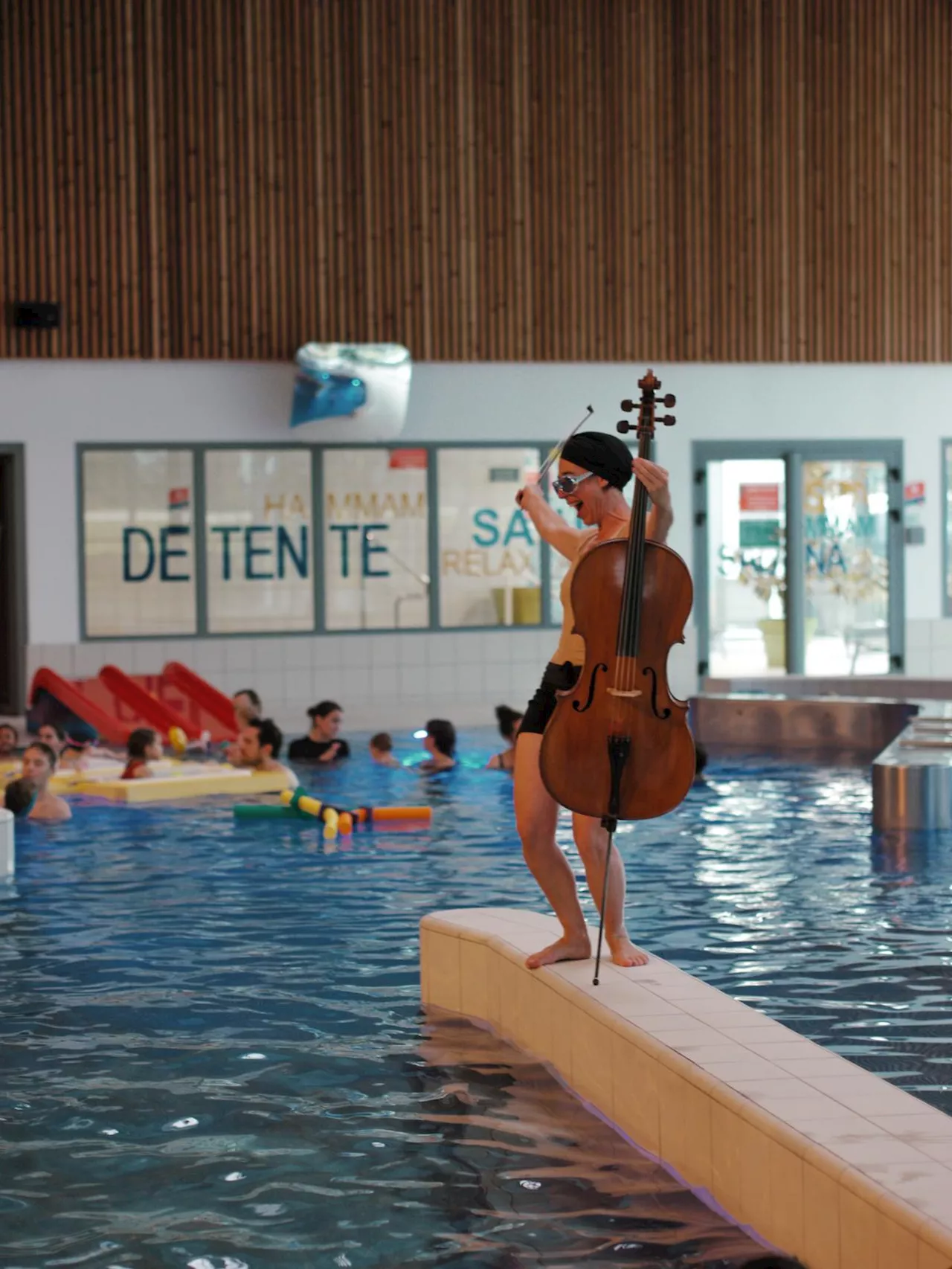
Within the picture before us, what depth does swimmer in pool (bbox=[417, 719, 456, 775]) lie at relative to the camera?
37.8 ft

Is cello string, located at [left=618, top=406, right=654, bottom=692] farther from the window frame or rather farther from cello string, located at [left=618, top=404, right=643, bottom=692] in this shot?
the window frame

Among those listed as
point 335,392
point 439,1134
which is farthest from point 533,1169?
point 335,392

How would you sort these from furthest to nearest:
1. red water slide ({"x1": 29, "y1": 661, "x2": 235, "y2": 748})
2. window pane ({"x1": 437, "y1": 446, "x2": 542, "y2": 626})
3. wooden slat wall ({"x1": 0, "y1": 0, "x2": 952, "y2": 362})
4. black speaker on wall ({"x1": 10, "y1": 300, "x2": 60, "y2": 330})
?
window pane ({"x1": 437, "y1": 446, "x2": 542, "y2": 626}) < wooden slat wall ({"x1": 0, "y1": 0, "x2": 952, "y2": 362}) < black speaker on wall ({"x1": 10, "y1": 300, "x2": 60, "y2": 330}) < red water slide ({"x1": 29, "y1": 661, "x2": 235, "y2": 748})

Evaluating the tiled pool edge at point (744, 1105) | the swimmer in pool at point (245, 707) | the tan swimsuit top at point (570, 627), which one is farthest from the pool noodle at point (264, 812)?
the tan swimsuit top at point (570, 627)

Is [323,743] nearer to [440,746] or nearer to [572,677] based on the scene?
[440,746]

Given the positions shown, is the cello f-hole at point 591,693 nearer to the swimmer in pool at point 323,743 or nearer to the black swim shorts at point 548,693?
the black swim shorts at point 548,693

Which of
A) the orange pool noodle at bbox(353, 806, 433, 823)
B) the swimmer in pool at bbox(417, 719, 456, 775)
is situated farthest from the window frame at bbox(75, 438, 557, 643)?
the orange pool noodle at bbox(353, 806, 433, 823)

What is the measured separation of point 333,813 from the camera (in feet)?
29.8

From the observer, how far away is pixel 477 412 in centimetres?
1598

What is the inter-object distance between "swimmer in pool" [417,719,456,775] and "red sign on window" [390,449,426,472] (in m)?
4.70

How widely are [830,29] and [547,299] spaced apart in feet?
12.3

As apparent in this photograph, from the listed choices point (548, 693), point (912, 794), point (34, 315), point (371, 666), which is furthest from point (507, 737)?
point (548, 693)

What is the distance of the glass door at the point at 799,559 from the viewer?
54.3 ft

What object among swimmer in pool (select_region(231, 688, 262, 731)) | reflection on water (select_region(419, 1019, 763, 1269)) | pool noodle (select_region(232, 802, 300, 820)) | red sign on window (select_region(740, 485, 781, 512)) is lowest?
reflection on water (select_region(419, 1019, 763, 1269))
